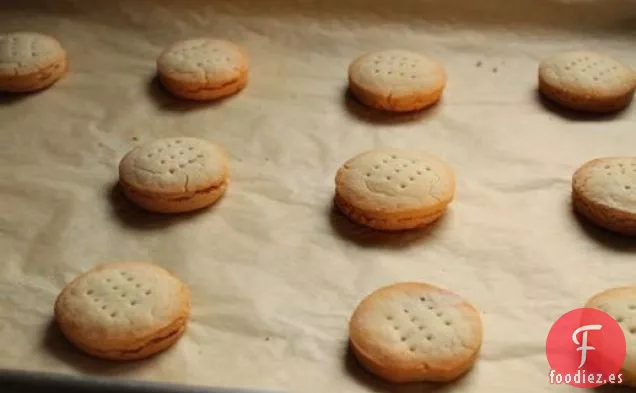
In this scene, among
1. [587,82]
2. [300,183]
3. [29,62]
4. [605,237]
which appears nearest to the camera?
[605,237]

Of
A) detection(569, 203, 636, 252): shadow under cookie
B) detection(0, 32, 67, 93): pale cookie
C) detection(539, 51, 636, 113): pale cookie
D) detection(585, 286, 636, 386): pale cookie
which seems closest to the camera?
detection(585, 286, 636, 386): pale cookie

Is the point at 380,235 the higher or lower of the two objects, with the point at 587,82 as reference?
lower

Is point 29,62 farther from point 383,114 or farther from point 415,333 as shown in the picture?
point 415,333

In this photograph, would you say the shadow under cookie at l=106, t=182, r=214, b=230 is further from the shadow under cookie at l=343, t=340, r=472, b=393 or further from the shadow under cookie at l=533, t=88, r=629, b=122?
the shadow under cookie at l=533, t=88, r=629, b=122

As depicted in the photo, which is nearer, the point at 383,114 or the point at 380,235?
the point at 380,235

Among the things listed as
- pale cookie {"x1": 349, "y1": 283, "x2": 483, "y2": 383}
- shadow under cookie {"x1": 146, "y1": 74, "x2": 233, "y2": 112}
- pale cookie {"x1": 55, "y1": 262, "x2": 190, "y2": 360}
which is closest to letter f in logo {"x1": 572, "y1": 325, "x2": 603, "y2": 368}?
pale cookie {"x1": 349, "y1": 283, "x2": 483, "y2": 383}

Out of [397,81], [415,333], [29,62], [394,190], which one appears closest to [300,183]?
[394,190]

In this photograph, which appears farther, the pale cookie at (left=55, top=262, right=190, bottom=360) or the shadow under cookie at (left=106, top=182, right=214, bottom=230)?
the shadow under cookie at (left=106, top=182, right=214, bottom=230)
